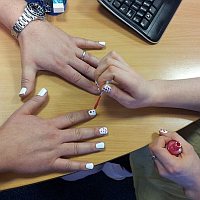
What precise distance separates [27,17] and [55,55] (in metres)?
0.12

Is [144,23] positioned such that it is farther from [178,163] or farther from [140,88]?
[178,163]

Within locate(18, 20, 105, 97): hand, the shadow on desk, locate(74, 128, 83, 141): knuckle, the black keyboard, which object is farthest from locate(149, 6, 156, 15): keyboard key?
the shadow on desk

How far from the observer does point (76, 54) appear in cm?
78

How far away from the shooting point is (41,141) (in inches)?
27.1

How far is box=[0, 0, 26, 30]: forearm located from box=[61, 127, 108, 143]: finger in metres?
0.29

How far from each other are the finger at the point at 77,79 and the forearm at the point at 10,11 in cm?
16

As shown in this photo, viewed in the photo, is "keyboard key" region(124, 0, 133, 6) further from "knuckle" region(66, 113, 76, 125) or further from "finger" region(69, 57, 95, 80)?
"knuckle" region(66, 113, 76, 125)

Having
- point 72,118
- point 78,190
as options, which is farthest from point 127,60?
point 78,190

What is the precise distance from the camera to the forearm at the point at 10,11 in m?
0.79

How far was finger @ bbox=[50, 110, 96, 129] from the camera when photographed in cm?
71

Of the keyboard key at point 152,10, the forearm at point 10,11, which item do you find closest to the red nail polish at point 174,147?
the keyboard key at point 152,10

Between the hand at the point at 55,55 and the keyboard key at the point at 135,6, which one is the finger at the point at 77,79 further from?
the keyboard key at the point at 135,6

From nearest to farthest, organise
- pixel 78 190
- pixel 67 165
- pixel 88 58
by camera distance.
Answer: pixel 67 165
pixel 88 58
pixel 78 190

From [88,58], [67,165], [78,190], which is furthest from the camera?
[78,190]
